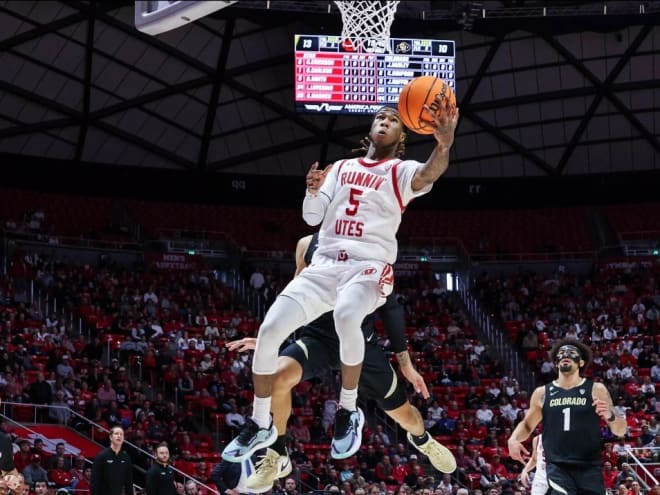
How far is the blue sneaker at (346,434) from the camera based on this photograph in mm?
8328

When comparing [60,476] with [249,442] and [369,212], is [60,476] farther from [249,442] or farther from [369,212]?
[369,212]

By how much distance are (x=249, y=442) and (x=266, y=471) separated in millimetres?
360

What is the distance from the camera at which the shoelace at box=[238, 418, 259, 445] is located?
8.22m

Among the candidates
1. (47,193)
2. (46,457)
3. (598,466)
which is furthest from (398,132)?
(47,193)

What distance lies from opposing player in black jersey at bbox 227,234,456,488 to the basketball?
1.36 m

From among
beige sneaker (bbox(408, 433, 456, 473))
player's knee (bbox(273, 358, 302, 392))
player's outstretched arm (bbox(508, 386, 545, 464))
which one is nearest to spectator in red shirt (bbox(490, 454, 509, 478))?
player's outstretched arm (bbox(508, 386, 545, 464))

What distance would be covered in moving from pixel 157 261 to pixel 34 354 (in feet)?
34.3

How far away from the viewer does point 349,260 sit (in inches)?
336

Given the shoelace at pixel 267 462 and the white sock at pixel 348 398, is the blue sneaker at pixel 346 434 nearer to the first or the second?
the white sock at pixel 348 398

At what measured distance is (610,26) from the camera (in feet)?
106

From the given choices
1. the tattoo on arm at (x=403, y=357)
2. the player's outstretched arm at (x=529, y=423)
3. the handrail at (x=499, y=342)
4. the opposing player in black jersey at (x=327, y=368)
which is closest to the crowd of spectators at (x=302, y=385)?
the handrail at (x=499, y=342)

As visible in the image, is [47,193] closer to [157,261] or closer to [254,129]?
[157,261]

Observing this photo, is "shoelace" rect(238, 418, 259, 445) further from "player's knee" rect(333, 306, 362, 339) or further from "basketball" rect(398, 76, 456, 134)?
"basketball" rect(398, 76, 456, 134)

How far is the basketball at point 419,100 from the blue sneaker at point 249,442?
99.2 inches
